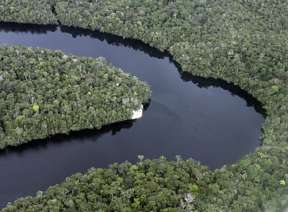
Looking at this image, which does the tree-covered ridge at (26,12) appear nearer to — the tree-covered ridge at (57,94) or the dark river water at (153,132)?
the dark river water at (153,132)

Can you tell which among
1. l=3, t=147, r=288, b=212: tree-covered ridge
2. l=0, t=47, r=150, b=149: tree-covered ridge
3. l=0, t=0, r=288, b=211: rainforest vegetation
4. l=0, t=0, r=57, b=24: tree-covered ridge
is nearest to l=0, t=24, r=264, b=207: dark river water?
l=0, t=47, r=150, b=149: tree-covered ridge

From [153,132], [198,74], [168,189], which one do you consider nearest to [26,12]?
[198,74]

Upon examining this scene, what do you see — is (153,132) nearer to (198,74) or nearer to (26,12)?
(198,74)

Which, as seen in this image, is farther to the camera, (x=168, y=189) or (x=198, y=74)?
(x=198, y=74)

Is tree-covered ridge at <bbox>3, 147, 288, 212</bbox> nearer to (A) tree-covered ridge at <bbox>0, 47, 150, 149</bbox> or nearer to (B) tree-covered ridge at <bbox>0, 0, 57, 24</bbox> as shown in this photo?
(A) tree-covered ridge at <bbox>0, 47, 150, 149</bbox>

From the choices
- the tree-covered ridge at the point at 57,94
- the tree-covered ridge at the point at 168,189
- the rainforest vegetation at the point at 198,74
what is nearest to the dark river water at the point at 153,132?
the tree-covered ridge at the point at 57,94

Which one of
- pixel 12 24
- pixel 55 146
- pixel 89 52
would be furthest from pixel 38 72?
pixel 12 24
